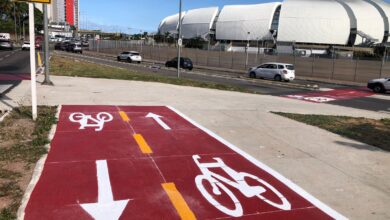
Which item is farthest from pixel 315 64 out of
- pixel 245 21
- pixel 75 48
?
pixel 245 21

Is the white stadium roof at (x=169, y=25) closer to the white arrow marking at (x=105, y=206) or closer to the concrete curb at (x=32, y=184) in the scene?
the concrete curb at (x=32, y=184)

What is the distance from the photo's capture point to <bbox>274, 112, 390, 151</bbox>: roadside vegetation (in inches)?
373

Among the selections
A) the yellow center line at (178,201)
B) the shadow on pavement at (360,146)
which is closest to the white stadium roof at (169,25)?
the shadow on pavement at (360,146)

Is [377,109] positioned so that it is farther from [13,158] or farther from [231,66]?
[231,66]

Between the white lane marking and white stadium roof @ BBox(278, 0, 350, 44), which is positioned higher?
white stadium roof @ BBox(278, 0, 350, 44)

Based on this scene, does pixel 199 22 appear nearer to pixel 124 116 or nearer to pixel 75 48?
pixel 75 48

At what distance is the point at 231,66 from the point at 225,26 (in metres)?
97.0

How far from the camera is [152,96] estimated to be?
46.7 feet

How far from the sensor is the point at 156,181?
5.75 metres

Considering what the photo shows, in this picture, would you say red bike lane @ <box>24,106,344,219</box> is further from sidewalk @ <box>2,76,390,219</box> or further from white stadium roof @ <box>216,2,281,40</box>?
white stadium roof @ <box>216,2,281,40</box>

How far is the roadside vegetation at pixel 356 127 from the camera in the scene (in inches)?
373

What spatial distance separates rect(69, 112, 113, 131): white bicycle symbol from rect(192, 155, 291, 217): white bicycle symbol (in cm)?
323

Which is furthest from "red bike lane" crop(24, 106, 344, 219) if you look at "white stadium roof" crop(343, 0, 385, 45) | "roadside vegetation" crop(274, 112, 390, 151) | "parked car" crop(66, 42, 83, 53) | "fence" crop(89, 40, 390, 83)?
"white stadium roof" crop(343, 0, 385, 45)

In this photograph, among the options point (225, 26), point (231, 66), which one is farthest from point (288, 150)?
point (225, 26)
